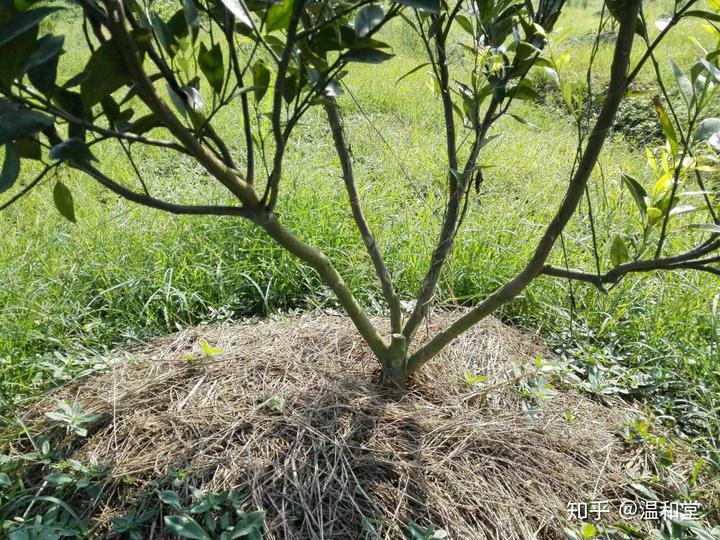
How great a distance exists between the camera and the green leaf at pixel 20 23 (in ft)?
2.09

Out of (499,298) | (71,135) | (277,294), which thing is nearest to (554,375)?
(499,298)

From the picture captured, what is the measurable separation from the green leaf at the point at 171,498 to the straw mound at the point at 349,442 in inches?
3.1

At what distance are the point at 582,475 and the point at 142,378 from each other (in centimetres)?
115

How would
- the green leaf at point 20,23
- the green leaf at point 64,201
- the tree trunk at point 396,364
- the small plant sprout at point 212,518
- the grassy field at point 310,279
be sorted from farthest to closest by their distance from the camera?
1. the grassy field at point 310,279
2. the tree trunk at point 396,364
3. the small plant sprout at point 212,518
4. the green leaf at point 64,201
5. the green leaf at point 20,23

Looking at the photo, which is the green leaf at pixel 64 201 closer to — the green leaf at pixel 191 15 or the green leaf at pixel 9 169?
the green leaf at pixel 9 169

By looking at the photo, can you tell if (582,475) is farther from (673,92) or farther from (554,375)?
(673,92)

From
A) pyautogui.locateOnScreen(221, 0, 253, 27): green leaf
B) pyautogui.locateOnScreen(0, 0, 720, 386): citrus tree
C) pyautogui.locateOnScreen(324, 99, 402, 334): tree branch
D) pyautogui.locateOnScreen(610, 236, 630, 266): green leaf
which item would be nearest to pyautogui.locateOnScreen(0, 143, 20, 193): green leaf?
pyautogui.locateOnScreen(0, 0, 720, 386): citrus tree

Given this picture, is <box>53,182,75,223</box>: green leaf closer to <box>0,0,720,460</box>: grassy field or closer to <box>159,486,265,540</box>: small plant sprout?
<box>159,486,265,540</box>: small plant sprout

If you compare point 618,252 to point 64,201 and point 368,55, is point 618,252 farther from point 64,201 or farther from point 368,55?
point 64,201

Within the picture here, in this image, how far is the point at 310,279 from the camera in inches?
84.3

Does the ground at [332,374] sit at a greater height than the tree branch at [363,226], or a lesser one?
lesser

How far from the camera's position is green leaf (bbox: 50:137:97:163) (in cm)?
71

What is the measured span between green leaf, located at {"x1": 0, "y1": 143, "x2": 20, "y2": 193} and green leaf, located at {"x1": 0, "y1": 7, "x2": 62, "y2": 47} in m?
0.16

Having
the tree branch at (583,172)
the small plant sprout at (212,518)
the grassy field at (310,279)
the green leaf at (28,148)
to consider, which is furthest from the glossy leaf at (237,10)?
the small plant sprout at (212,518)
